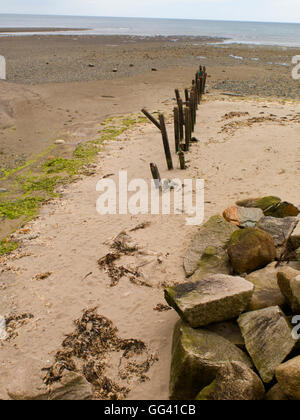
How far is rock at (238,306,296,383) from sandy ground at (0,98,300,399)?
1.32 metres

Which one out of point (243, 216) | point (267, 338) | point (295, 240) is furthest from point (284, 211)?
point (267, 338)

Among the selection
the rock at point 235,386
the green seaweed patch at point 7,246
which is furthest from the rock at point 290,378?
the green seaweed patch at point 7,246

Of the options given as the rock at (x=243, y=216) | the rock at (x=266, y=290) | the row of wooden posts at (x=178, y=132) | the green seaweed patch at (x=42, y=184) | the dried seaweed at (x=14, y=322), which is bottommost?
the dried seaweed at (x=14, y=322)

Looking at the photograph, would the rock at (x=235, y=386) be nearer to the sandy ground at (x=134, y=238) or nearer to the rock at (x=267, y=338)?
the rock at (x=267, y=338)

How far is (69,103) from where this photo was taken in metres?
20.8

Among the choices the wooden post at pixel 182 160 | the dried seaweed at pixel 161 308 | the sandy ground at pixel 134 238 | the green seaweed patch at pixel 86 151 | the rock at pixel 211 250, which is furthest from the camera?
the green seaweed patch at pixel 86 151

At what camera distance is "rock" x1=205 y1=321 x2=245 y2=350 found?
4680 mm

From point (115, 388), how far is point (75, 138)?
12.5 metres

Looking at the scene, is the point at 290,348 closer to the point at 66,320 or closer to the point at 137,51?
the point at 66,320

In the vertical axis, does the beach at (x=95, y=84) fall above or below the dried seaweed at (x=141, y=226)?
above

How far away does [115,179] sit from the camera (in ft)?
37.6

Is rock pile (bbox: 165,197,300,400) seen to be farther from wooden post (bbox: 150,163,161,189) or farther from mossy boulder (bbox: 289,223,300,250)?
wooden post (bbox: 150,163,161,189)

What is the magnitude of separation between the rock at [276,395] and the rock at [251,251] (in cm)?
225

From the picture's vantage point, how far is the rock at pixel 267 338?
13.6ft
